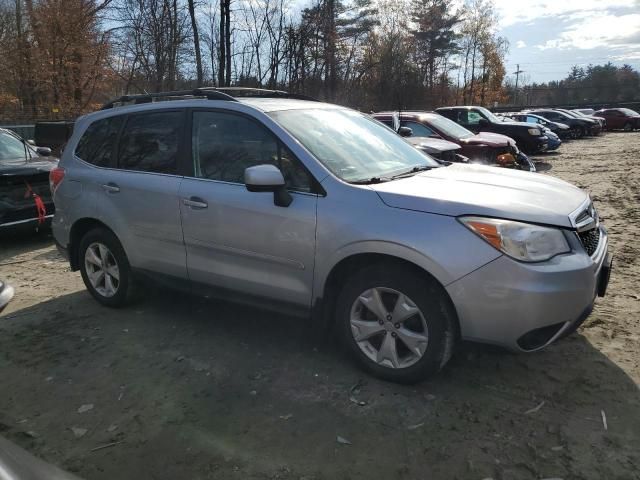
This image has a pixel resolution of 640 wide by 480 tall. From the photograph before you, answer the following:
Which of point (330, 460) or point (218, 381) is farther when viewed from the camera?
point (218, 381)

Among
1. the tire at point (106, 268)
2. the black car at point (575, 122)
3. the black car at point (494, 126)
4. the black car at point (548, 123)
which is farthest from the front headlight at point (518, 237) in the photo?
the black car at point (575, 122)

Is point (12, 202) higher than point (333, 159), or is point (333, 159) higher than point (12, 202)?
point (333, 159)

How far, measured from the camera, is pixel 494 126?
16.2 metres

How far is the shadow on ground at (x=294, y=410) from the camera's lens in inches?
101

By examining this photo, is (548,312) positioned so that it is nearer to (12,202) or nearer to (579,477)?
(579,477)

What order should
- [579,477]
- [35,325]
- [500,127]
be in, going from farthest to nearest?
[500,127]
[35,325]
[579,477]

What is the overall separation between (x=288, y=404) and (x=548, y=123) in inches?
1052

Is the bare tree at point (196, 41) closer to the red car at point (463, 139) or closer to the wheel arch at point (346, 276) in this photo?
the red car at point (463, 139)

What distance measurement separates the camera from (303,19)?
A: 20.9m

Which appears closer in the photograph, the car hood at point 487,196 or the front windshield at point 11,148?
the car hood at point 487,196

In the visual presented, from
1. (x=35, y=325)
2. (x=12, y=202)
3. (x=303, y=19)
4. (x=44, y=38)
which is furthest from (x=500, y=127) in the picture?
(x=44, y=38)

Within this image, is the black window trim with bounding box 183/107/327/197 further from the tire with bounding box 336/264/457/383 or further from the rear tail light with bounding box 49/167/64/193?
the rear tail light with bounding box 49/167/64/193

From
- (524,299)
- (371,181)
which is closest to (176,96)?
(371,181)

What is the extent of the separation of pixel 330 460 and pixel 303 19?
20.9 meters
